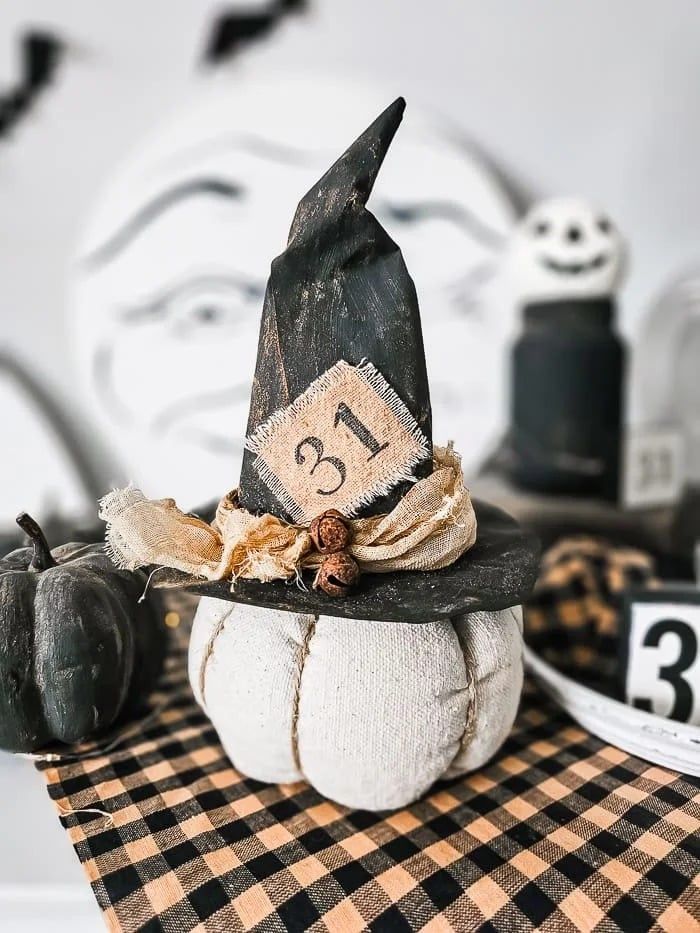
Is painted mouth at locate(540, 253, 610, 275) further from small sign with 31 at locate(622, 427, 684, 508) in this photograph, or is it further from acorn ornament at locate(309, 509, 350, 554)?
acorn ornament at locate(309, 509, 350, 554)

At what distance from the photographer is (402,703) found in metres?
0.44

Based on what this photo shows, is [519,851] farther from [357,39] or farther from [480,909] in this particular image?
[357,39]

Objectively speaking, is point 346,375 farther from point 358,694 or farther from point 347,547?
point 358,694

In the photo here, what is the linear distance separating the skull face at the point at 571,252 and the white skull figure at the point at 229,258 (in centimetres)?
23

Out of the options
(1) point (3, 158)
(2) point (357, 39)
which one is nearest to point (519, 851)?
(2) point (357, 39)

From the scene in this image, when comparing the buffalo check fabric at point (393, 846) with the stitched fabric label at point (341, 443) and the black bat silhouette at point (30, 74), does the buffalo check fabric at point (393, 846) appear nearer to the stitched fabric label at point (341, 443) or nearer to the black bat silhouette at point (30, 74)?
the stitched fabric label at point (341, 443)

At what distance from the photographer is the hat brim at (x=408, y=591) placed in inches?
16.1

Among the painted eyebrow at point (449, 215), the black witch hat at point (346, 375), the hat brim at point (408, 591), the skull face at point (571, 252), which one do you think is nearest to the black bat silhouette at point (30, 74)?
the painted eyebrow at point (449, 215)

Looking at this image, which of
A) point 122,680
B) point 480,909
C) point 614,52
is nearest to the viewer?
point 480,909

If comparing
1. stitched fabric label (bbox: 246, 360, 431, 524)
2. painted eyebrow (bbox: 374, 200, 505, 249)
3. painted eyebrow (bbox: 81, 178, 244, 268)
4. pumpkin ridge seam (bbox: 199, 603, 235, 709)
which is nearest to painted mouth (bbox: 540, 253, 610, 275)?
painted eyebrow (bbox: 374, 200, 505, 249)

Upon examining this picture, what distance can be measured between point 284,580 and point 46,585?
185 millimetres

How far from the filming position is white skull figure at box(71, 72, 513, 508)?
1.25m

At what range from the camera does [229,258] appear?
128cm

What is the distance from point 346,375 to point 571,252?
75 cm
